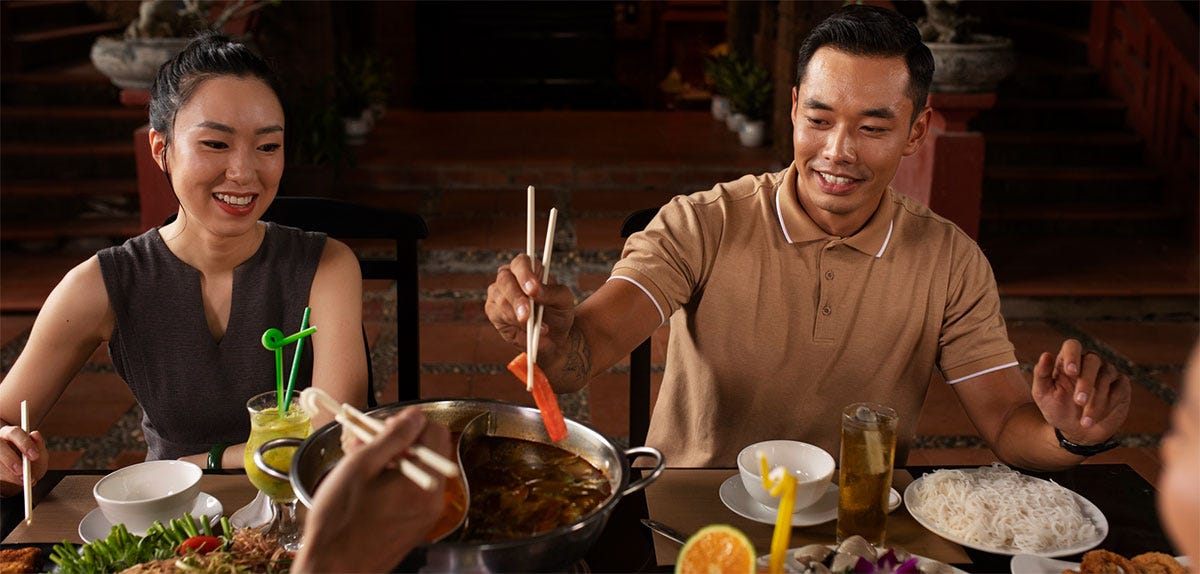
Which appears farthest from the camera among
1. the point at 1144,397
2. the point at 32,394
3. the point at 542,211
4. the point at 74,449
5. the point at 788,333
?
the point at 542,211

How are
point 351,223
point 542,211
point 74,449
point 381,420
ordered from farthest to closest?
point 542,211, point 74,449, point 351,223, point 381,420

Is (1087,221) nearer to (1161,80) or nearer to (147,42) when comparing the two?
(1161,80)

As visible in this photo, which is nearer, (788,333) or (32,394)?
(32,394)

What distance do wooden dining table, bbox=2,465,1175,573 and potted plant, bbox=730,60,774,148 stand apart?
6.21 meters

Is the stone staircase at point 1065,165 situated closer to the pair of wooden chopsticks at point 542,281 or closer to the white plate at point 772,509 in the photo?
the white plate at point 772,509

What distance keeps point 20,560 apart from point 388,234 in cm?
107

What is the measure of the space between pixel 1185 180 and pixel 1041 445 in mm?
5065

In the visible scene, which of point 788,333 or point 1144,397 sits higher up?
point 788,333

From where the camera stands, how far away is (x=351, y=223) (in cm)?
240

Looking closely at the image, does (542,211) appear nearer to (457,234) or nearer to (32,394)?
(457,234)

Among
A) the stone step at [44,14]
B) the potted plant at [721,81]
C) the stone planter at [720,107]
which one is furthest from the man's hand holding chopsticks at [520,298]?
the stone planter at [720,107]

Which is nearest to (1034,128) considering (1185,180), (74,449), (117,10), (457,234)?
(1185,180)

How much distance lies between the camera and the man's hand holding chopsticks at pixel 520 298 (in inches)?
60.7

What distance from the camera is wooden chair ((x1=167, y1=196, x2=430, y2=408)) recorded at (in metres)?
2.33
